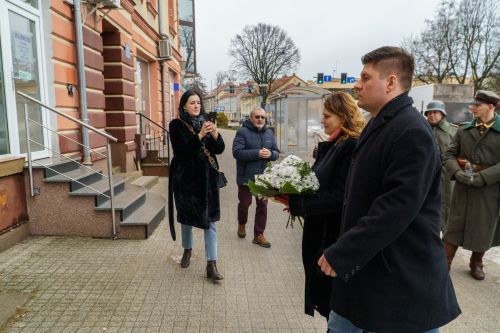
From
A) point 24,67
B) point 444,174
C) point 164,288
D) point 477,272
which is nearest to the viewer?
point 164,288

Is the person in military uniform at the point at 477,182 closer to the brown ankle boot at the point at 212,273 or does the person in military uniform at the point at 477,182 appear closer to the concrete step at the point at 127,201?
the brown ankle boot at the point at 212,273

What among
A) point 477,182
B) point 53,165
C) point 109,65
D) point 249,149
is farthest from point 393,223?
point 109,65

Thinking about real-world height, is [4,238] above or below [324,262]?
below

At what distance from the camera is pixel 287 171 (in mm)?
2373

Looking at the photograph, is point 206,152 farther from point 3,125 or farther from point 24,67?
point 24,67

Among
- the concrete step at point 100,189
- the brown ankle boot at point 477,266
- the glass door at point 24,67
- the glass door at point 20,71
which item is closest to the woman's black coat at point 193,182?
the concrete step at point 100,189

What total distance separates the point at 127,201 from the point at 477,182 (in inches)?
177

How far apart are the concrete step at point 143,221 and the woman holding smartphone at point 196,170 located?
143cm

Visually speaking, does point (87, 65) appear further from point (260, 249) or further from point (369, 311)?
point (369, 311)

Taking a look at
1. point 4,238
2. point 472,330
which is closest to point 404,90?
point 472,330

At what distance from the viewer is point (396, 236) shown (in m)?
1.62

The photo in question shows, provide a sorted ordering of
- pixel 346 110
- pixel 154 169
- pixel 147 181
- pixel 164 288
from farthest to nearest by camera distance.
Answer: pixel 154 169
pixel 147 181
pixel 164 288
pixel 346 110

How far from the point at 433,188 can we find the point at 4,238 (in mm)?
4753

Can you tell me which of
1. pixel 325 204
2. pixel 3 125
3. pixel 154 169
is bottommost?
pixel 154 169
